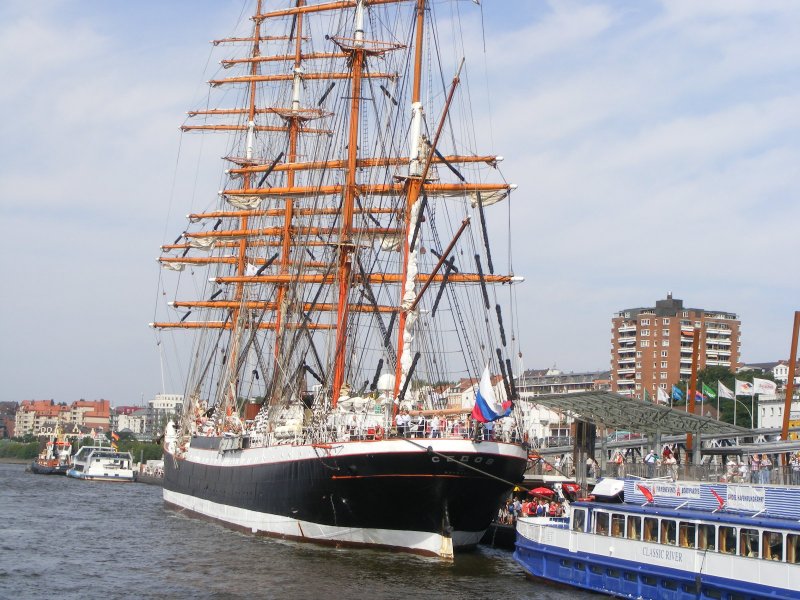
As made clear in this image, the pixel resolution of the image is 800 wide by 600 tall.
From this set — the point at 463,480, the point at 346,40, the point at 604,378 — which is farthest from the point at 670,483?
the point at 604,378

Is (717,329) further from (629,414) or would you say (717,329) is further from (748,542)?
(748,542)

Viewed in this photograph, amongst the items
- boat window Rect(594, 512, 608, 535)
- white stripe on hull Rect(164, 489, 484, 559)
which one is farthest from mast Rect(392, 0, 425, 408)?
boat window Rect(594, 512, 608, 535)

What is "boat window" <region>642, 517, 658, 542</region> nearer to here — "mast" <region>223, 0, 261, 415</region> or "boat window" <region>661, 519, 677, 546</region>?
"boat window" <region>661, 519, 677, 546</region>

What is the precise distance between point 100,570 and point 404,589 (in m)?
12.9

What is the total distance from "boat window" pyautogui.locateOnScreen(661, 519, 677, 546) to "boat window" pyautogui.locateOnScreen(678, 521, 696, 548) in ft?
1.15

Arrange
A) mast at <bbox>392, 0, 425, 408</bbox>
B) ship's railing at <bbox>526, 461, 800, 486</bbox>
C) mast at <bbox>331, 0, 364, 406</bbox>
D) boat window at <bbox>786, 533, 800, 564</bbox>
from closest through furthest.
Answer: boat window at <bbox>786, 533, 800, 564</bbox>
ship's railing at <bbox>526, 461, 800, 486</bbox>
mast at <bbox>392, 0, 425, 408</bbox>
mast at <bbox>331, 0, 364, 406</bbox>

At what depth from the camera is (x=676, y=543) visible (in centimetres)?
3353

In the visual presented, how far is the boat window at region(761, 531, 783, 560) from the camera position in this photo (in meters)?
29.8

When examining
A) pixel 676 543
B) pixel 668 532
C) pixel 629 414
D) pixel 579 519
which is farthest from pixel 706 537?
pixel 629 414

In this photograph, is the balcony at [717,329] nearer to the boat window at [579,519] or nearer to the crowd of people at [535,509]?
the crowd of people at [535,509]

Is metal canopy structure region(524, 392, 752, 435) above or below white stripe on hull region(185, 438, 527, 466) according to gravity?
above

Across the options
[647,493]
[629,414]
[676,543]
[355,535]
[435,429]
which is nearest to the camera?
[676,543]

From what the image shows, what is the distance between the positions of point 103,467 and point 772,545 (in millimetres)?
115059

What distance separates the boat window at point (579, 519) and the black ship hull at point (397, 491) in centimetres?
555
